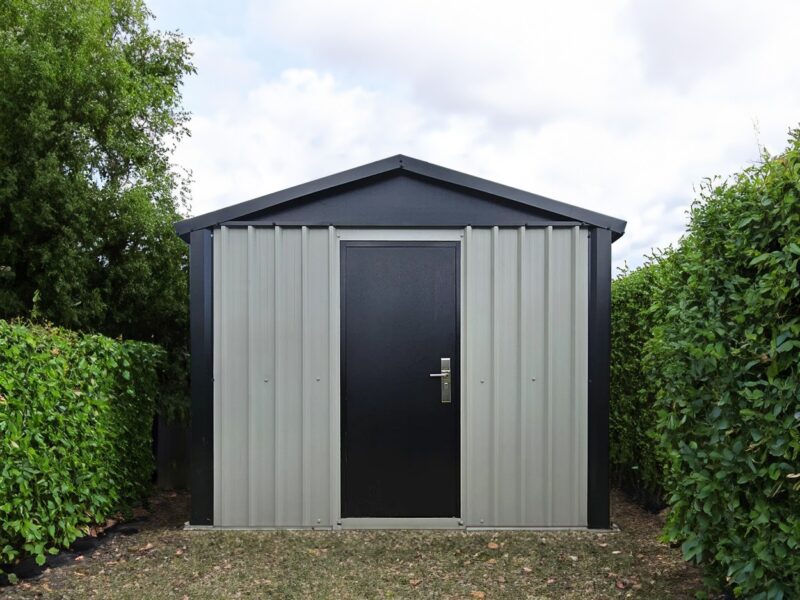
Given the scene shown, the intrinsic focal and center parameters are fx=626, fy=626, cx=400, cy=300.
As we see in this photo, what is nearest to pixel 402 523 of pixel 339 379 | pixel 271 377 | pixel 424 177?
pixel 339 379

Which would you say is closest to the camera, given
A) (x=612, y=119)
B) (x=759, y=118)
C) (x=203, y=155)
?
(x=759, y=118)

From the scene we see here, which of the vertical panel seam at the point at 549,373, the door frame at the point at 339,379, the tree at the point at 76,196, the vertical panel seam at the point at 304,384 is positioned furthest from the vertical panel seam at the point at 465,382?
the tree at the point at 76,196

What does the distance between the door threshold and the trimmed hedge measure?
1.79 meters

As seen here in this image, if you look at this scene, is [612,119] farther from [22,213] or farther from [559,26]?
[22,213]

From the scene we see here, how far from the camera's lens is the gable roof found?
15.3 ft

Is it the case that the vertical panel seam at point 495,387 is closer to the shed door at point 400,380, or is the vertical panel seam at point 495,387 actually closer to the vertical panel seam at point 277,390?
the shed door at point 400,380

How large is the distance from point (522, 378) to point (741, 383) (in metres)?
2.07

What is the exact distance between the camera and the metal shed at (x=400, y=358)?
472 centimetres

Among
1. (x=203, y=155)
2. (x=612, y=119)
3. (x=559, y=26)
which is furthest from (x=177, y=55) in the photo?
(x=612, y=119)

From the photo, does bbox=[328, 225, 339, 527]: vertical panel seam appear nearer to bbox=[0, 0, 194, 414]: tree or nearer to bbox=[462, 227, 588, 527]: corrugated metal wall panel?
bbox=[462, 227, 588, 527]: corrugated metal wall panel

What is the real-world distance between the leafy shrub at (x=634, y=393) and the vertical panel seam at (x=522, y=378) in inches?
40.5

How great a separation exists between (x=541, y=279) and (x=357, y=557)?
2381 mm

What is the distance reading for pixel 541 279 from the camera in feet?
15.6

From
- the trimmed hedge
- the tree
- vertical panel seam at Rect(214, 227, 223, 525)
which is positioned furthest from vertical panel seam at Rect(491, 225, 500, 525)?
the tree
